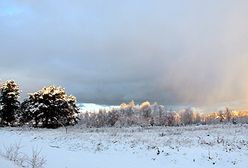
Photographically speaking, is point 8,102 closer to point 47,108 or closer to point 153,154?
point 47,108

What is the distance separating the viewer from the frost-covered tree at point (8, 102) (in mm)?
65250

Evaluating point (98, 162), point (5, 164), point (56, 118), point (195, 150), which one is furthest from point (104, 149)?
point (56, 118)

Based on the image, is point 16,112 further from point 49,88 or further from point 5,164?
point 5,164

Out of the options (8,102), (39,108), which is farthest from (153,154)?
(8,102)

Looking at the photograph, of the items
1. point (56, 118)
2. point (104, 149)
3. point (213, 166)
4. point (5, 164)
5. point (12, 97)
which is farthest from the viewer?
point (12, 97)

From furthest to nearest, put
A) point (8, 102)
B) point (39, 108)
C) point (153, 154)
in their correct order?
point (8, 102)
point (39, 108)
point (153, 154)

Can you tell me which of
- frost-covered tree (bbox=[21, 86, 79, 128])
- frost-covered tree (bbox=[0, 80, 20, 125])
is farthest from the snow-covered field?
frost-covered tree (bbox=[0, 80, 20, 125])

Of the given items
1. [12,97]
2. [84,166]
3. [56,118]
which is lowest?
[84,166]

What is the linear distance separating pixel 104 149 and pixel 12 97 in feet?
146

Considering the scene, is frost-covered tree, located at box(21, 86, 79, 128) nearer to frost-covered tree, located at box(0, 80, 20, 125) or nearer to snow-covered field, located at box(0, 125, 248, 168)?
frost-covered tree, located at box(0, 80, 20, 125)

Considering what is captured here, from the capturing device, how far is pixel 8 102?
65.4 m

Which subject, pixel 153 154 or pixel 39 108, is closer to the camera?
pixel 153 154

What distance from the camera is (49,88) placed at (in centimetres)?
6284

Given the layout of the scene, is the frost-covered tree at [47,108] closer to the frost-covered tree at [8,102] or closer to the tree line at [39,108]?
the tree line at [39,108]
